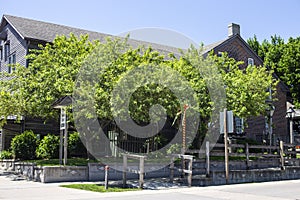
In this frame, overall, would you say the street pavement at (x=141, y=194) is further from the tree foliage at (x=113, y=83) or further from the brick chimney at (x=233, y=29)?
the brick chimney at (x=233, y=29)

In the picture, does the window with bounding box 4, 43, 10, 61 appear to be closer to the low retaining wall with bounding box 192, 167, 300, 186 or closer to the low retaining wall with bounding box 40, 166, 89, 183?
the low retaining wall with bounding box 40, 166, 89, 183

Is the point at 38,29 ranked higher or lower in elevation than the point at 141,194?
higher

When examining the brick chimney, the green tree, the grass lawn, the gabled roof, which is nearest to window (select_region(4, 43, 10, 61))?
the gabled roof

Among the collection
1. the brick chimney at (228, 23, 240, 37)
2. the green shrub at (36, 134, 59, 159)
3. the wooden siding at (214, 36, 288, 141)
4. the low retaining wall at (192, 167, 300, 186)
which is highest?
the brick chimney at (228, 23, 240, 37)

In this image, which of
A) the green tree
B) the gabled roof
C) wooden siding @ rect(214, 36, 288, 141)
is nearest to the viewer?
the green tree

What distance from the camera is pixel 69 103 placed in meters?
14.4

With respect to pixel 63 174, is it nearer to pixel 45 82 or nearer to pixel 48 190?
pixel 48 190

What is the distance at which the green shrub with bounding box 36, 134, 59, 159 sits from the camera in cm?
1847

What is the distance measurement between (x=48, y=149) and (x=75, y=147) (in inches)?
53.5

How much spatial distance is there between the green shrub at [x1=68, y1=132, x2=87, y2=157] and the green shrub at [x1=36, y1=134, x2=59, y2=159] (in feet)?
2.26

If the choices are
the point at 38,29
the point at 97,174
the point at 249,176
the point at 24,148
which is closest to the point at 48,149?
the point at 24,148

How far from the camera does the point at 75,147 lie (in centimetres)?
1908

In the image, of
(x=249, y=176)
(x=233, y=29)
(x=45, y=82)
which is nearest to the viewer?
(x=249, y=176)

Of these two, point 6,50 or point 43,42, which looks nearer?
point 43,42
